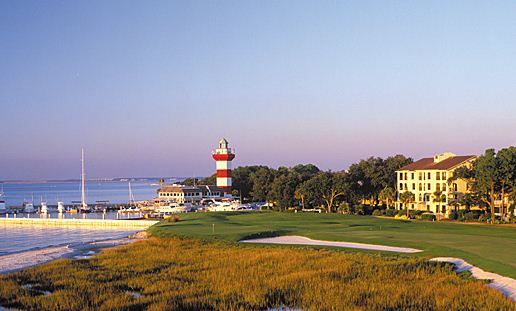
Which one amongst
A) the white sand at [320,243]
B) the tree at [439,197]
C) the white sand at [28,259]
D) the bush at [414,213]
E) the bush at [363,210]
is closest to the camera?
the white sand at [320,243]

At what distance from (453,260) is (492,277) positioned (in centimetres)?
397

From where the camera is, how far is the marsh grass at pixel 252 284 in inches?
750

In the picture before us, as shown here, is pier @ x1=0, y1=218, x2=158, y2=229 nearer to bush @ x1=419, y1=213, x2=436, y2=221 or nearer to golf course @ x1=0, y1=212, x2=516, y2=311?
bush @ x1=419, y1=213, x2=436, y2=221

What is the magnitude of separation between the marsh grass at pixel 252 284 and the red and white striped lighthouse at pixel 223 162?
70.9 m

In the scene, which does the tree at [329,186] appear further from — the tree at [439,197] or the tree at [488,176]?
the tree at [488,176]

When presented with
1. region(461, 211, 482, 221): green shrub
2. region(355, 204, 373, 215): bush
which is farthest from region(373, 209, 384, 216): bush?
region(461, 211, 482, 221): green shrub

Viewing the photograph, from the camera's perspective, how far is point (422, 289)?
20500 mm

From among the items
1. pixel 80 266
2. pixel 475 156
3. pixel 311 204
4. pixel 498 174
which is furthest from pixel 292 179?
pixel 80 266

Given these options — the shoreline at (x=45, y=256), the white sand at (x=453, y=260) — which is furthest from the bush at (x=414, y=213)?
the shoreline at (x=45, y=256)

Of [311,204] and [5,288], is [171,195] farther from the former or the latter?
[5,288]

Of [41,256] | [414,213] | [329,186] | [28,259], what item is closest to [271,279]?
[28,259]

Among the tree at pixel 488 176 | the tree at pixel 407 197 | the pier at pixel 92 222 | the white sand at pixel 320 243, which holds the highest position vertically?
the tree at pixel 488 176

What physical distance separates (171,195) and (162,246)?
74485mm

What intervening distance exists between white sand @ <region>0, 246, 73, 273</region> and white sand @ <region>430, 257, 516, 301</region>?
70.1ft
